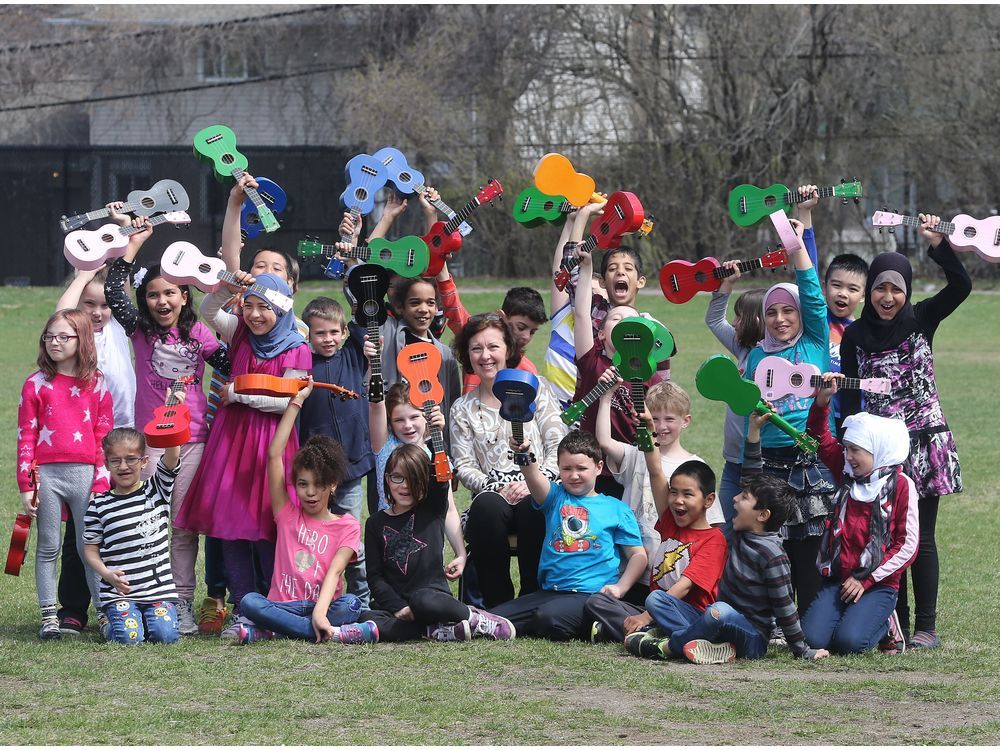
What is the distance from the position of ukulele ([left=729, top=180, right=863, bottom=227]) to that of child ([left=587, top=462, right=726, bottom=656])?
108cm

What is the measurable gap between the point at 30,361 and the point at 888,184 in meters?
16.4

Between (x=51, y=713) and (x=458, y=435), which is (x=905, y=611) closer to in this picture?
(x=458, y=435)

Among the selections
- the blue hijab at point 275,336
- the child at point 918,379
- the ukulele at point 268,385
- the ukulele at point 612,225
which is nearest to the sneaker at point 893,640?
the child at point 918,379

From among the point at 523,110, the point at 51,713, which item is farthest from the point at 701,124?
the point at 51,713

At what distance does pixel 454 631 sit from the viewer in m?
5.55

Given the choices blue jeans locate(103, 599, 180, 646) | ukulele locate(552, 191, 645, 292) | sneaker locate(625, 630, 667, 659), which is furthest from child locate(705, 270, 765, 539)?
blue jeans locate(103, 599, 180, 646)

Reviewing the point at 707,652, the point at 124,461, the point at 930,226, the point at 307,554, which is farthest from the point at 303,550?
the point at 930,226

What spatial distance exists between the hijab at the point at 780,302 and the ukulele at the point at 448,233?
122 cm

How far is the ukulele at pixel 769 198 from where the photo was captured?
575 cm

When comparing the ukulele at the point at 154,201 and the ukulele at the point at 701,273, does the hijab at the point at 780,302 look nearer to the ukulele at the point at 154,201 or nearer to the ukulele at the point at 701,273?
the ukulele at the point at 701,273

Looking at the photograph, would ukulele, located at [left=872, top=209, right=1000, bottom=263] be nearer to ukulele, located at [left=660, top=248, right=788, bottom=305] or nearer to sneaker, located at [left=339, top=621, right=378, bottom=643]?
ukulele, located at [left=660, top=248, right=788, bottom=305]

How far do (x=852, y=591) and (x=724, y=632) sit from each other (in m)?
0.54

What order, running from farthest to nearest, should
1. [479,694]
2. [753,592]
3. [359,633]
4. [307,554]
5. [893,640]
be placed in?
[307,554] < [359,633] < [893,640] < [753,592] < [479,694]

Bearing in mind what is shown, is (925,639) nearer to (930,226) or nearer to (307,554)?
(930,226)
